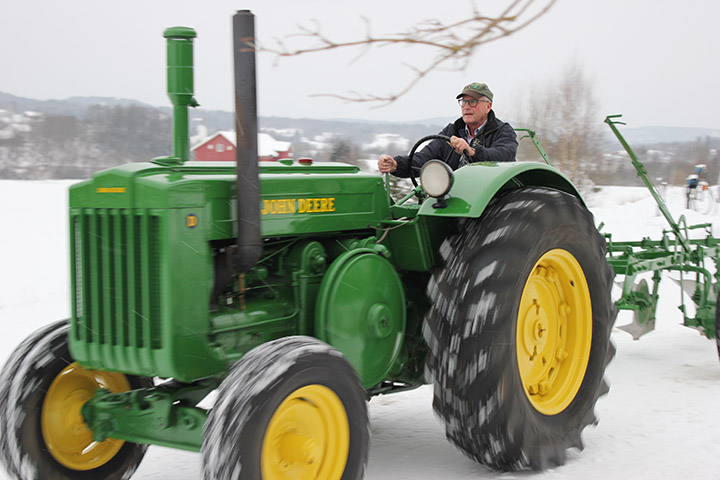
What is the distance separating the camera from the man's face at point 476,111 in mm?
4859

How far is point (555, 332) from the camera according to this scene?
162 inches

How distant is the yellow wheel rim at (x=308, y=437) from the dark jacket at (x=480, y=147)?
2001mm

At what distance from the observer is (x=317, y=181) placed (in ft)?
12.0

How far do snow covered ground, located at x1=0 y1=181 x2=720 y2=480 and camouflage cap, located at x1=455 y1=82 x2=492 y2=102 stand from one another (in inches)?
83.0

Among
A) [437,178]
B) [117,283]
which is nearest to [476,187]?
[437,178]

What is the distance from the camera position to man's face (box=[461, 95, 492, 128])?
4.86m

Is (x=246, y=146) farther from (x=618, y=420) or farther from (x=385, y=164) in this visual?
(x=618, y=420)

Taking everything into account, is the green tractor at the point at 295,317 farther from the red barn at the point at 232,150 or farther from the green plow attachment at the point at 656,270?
the green plow attachment at the point at 656,270

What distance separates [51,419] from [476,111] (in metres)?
3.12

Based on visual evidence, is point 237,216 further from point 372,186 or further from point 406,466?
point 406,466

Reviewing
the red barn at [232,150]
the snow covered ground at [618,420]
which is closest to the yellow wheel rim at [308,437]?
the snow covered ground at [618,420]

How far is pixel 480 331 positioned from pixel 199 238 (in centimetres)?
136

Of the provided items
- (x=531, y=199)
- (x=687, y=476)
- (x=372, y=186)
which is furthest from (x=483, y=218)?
(x=687, y=476)

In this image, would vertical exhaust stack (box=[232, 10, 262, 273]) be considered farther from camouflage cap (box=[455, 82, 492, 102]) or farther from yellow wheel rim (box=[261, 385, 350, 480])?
camouflage cap (box=[455, 82, 492, 102])
